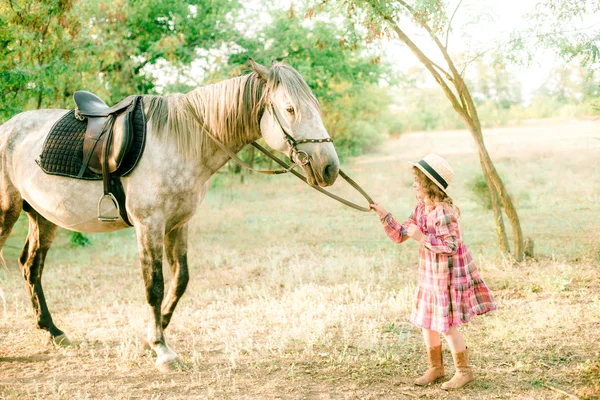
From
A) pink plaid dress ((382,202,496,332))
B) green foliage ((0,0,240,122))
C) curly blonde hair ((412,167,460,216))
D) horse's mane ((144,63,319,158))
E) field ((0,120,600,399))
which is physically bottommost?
field ((0,120,600,399))

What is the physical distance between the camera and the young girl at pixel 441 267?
3477 mm

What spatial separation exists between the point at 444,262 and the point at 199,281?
4.72 meters

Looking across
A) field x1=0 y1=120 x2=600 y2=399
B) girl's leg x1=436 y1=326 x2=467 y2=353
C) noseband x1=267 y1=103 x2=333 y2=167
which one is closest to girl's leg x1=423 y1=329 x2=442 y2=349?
girl's leg x1=436 y1=326 x2=467 y2=353

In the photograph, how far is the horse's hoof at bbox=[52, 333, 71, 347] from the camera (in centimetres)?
487

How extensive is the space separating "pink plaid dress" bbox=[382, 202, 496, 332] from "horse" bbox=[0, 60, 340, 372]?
750 millimetres

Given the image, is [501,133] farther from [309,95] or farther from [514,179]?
[309,95]

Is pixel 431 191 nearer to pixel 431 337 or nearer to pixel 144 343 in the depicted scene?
pixel 431 337

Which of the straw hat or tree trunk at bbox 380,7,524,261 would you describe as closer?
the straw hat

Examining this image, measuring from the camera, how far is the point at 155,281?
4.22 m

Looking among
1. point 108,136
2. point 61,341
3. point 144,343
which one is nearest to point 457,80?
point 108,136

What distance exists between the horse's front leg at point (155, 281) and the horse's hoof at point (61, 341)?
109 cm

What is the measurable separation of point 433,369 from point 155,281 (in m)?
2.25

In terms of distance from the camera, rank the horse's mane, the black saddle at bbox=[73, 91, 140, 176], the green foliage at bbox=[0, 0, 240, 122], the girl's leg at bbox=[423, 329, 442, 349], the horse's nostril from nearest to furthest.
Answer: the horse's nostril < the girl's leg at bbox=[423, 329, 442, 349] < the horse's mane < the black saddle at bbox=[73, 91, 140, 176] < the green foliage at bbox=[0, 0, 240, 122]

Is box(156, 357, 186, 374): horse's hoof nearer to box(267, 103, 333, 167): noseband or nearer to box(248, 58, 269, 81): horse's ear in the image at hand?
box(267, 103, 333, 167): noseband
